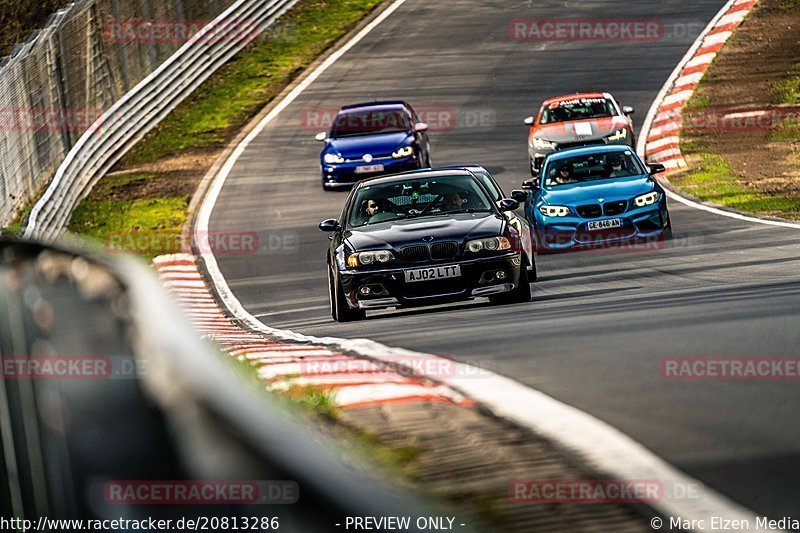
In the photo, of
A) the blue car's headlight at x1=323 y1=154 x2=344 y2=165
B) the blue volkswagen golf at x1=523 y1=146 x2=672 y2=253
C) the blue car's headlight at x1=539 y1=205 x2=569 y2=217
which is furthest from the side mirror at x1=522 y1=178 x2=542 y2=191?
the blue car's headlight at x1=323 y1=154 x2=344 y2=165

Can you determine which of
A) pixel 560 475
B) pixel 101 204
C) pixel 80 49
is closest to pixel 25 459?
pixel 560 475

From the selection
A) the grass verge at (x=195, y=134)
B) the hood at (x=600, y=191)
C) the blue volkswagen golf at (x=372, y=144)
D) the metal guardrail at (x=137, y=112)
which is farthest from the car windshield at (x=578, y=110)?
the metal guardrail at (x=137, y=112)

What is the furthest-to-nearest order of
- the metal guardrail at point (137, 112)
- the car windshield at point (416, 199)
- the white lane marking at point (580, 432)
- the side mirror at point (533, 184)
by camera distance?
the metal guardrail at point (137, 112)
the side mirror at point (533, 184)
the car windshield at point (416, 199)
the white lane marking at point (580, 432)

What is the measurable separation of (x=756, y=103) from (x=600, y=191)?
14043 mm

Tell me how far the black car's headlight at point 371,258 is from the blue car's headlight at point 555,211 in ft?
21.6

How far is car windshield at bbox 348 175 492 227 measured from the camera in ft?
46.1

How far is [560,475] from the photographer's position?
5320 millimetres

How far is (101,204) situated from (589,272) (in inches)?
560

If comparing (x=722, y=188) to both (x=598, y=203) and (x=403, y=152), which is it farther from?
(x=598, y=203)

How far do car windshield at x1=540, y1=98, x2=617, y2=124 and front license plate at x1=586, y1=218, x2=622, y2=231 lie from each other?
714cm

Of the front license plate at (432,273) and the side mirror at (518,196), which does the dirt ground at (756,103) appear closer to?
the side mirror at (518,196)

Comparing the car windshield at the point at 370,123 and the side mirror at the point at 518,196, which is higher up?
→ the car windshield at the point at 370,123

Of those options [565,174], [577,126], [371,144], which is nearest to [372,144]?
[371,144]

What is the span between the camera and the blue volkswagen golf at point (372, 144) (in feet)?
84.2
